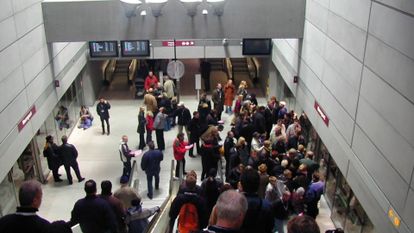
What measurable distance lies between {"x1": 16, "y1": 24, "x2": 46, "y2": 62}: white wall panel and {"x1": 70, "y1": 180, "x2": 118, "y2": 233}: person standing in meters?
5.90

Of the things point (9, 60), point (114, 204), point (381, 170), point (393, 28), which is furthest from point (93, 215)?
point (9, 60)

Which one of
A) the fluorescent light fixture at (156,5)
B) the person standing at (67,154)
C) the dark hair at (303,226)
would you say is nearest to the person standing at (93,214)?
the dark hair at (303,226)

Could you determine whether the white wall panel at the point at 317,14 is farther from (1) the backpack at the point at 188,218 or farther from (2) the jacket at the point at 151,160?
(1) the backpack at the point at 188,218

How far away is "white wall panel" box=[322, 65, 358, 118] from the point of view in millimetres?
8594

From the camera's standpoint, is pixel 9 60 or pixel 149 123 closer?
pixel 9 60

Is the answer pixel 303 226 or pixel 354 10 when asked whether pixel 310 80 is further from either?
pixel 303 226

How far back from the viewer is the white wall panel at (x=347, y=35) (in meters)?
8.19

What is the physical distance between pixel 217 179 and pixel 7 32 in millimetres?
5426

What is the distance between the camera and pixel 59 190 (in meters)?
11.7

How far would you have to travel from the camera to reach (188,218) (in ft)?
19.8

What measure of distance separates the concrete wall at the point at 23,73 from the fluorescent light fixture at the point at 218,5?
4.54m

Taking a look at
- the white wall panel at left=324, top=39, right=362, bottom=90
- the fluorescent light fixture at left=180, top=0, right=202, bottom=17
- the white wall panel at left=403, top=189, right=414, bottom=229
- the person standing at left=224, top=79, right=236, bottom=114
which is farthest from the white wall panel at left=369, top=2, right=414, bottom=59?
the person standing at left=224, top=79, right=236, bottom=114

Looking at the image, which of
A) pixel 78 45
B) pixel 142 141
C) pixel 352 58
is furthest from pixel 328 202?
pixel 78 45

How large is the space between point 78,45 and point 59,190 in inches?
238
